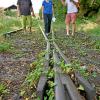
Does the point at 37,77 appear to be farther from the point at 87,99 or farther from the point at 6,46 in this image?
the point at 6,46

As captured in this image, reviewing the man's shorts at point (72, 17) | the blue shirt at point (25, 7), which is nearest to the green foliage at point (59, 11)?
the blue shirt at point (25, 7)

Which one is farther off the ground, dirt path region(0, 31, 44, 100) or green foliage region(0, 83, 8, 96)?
green foliage region(0, 83, 8, 96)

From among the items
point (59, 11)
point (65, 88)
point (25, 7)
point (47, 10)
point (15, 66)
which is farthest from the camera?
point (59, 11)

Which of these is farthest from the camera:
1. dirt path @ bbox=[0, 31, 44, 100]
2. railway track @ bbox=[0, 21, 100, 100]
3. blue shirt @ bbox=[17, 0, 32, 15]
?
blue shirt @ bbox=[17, 0, 32, 15]

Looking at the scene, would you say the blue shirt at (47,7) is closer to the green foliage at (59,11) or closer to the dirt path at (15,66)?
the dirt path at (15,66)

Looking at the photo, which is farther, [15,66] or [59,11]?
[59,11]

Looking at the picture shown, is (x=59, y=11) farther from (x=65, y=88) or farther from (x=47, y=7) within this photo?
(x=65, y=88)

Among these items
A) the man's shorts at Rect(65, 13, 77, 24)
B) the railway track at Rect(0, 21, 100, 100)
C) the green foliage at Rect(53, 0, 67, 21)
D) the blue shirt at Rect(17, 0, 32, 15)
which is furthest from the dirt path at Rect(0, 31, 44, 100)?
the green foliage at Rect(53, 0, 67, 21)

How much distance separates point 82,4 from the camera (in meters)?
28.0

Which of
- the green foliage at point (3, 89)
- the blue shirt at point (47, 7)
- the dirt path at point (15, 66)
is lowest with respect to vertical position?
the dirt path at point (15, 66)

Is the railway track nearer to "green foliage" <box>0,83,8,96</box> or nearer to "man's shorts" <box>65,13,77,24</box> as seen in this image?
"green foliage" <box>0,83,8,96</box>

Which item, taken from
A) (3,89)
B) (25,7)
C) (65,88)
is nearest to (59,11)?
(25,7)

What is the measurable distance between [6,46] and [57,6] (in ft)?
59.4

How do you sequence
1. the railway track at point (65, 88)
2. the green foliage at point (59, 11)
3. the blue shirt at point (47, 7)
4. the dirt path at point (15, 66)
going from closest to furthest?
the railway track at point (65, 88) → the dirt path at point (15, 66) → the blue shirt at point (47, 7) → the green foliage at point (59, 11)
